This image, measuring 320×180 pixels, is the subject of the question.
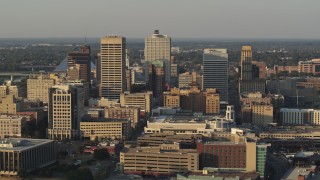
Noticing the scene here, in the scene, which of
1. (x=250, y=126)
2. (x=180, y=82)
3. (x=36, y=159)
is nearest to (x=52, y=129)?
(x=36, y=159)

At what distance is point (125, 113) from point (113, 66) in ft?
24.5

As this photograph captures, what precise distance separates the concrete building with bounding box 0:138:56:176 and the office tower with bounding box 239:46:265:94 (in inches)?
861

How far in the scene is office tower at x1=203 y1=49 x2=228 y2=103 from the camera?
46688mm

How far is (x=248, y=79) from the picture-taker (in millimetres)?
48812

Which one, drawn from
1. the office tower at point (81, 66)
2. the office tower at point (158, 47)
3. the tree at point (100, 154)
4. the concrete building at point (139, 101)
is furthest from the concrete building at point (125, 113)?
the office tower at point (158, 47)

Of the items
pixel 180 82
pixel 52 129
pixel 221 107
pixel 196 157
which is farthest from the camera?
pixel 180 82

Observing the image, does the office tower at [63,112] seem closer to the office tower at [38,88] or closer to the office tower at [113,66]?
the office tower at [113,66]

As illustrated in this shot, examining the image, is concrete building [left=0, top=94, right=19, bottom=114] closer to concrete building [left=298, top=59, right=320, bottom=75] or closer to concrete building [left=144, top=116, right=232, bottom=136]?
concrete building [left=144, top=116, right=232, bottom=136]

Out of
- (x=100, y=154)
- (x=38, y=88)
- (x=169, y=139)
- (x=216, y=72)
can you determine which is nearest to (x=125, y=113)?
(x=169, y=139)

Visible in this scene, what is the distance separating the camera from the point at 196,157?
2598 centimetres

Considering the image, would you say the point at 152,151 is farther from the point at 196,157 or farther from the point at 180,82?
the point at 180,82

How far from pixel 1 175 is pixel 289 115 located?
738 inches

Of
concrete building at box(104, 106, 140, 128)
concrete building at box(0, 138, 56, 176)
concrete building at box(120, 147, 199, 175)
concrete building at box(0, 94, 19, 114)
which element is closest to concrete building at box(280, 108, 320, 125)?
concrete building at box(104, 106, 140, 128)

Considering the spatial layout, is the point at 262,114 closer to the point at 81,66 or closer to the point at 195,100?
the point at 195,100
